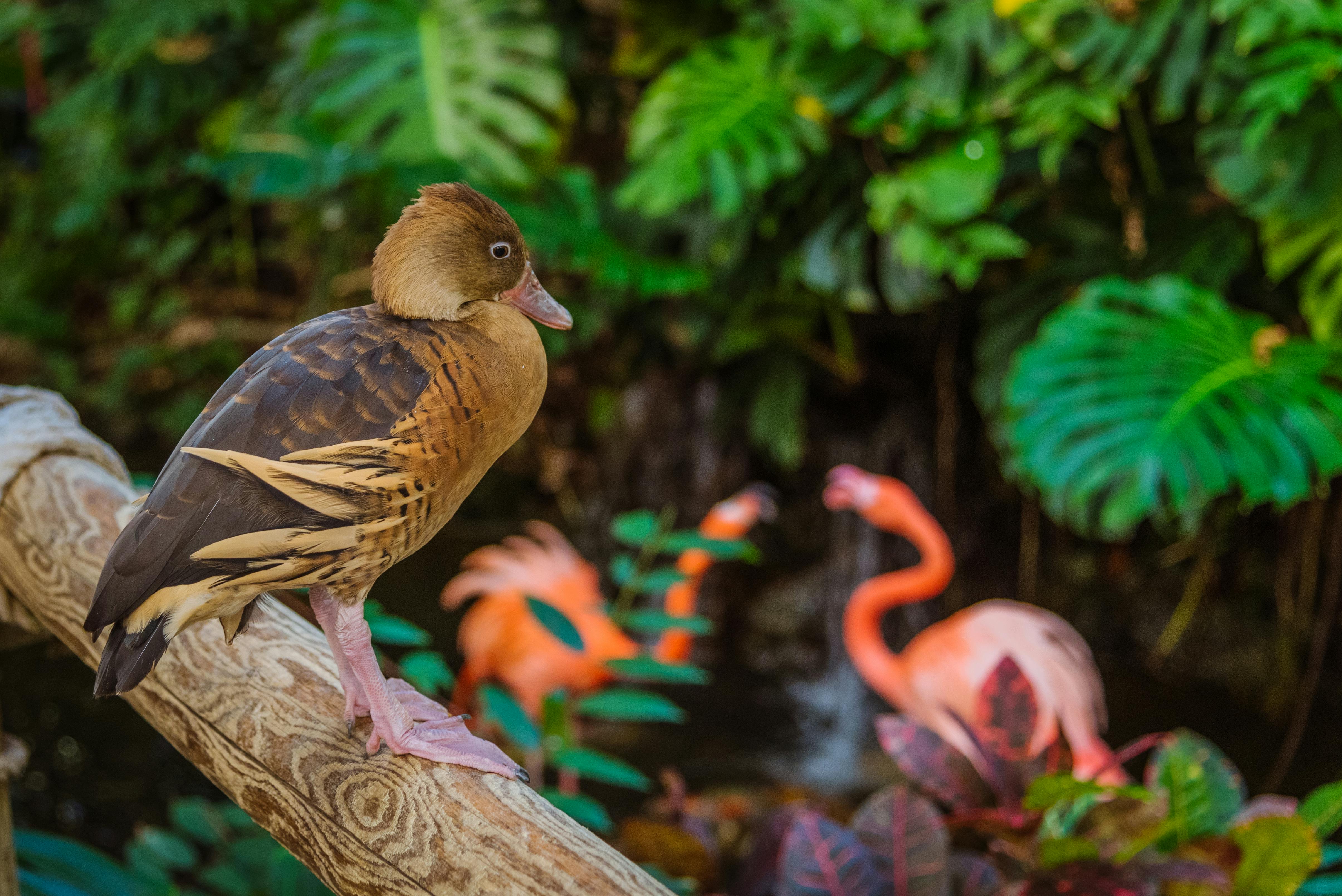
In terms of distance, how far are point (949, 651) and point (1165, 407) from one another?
81cm

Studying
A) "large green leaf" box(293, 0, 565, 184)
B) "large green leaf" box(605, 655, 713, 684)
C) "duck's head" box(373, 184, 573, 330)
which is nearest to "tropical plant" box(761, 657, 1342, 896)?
"large green leaf" box(605, 655, 713, 684)

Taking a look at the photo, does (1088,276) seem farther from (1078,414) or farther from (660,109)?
(660,109)

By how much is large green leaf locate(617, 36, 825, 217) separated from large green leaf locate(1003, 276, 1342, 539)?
895 millimetres

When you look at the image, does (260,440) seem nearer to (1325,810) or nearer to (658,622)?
(658,622)

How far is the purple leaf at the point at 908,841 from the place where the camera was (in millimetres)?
1297

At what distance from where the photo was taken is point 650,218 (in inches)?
124

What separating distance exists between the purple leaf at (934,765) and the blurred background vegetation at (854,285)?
75 centimetres

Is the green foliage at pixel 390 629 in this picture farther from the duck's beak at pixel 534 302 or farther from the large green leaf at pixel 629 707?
the duck's beak at pixel 534 302

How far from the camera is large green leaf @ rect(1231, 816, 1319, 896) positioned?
1281 mm

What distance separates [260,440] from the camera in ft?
2.25

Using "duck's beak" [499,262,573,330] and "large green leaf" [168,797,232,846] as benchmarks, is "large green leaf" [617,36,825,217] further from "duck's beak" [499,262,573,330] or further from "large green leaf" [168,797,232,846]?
"duck's beak" [499,262,573,330]

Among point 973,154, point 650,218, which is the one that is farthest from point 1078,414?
point 650,218

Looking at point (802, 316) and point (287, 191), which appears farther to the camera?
point (802, 316)

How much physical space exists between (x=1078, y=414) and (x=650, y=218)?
1536 millimetres
